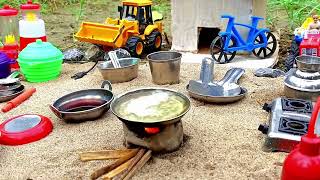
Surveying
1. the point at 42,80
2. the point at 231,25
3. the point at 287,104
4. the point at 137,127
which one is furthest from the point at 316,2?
the point at 137,127

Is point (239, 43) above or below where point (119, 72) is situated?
above

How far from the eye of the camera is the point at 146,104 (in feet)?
9.77

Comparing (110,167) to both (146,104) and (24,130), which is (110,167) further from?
(24,130)

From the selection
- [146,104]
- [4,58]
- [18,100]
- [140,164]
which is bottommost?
[140,164]

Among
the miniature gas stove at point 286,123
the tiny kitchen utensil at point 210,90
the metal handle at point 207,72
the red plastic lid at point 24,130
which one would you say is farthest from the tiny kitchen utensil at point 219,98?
the red plastic lid at point 24,130

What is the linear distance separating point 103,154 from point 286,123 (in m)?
1.33

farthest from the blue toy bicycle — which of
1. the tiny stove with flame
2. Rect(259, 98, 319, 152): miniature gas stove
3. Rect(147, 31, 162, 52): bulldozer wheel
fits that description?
the tiny stove with flame

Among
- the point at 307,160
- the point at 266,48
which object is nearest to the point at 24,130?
the point at 307,160

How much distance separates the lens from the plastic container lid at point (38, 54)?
4.44 meters

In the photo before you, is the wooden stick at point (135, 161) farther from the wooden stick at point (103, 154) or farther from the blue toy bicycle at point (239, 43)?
the blue toy bicycle at point (239, 43)

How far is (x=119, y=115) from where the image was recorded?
272 centimetres

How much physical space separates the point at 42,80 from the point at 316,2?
479cm

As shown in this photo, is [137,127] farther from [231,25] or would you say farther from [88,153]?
[231,25]

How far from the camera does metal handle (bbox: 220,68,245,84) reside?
13.2 ft
